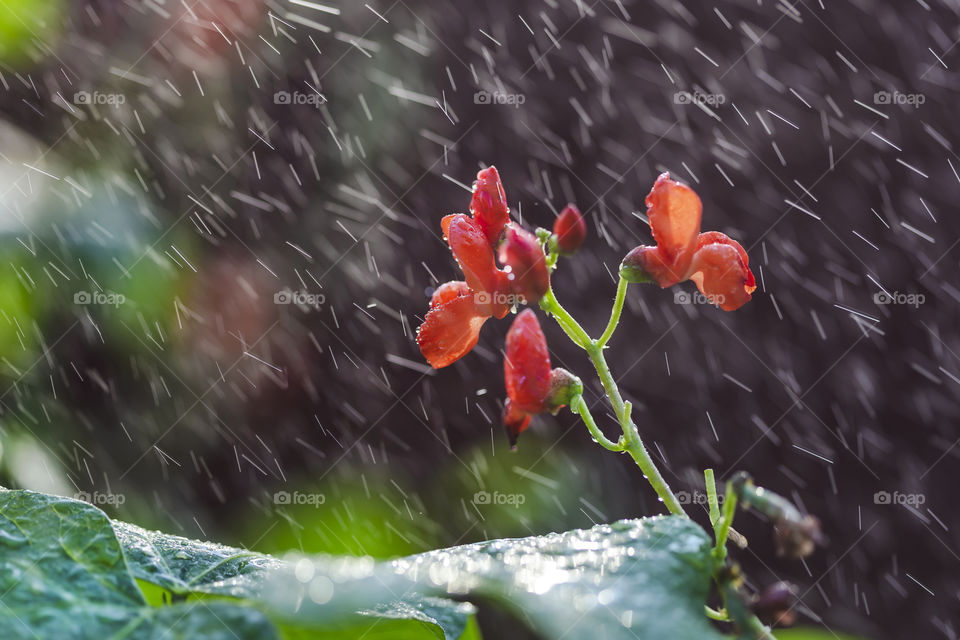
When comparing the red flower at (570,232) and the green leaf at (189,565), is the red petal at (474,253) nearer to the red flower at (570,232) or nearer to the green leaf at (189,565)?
the red flower at (570,232)

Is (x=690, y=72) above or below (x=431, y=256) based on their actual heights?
above

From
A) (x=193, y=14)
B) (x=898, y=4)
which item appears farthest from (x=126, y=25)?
(x=898, y=4)

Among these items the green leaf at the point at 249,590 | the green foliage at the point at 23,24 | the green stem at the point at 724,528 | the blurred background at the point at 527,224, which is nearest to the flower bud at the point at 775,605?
the green stem at the point at 724,528

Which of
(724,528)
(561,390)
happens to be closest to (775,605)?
(724,528)

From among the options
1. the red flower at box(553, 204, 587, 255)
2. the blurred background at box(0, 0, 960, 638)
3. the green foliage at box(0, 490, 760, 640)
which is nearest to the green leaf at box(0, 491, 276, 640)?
the green foliage at box(0, 490, 760, 640)

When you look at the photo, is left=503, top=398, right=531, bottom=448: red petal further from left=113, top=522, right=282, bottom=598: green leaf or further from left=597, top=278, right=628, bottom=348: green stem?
left=113, top=522, right=282, bottom=598: green leaf

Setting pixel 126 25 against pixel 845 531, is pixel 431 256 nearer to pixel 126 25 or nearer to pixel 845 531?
pixel 126 25

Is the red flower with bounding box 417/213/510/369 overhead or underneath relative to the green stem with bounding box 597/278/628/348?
underneath
